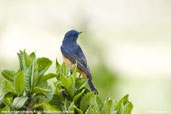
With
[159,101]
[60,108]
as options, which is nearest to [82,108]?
[60,108]

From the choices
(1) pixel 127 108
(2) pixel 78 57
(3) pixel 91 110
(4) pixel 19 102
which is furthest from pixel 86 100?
(2) pixel 78 57

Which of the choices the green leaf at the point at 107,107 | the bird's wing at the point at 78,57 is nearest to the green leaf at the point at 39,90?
the green leaf at the point at 107,107

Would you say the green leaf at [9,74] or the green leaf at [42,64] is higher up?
the green leaf at [42,64]

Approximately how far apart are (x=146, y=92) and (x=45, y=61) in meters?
5.81

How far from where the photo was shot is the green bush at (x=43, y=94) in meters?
1.15

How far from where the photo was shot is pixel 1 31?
380 centimetres

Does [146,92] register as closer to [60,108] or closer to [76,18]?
[76,18]

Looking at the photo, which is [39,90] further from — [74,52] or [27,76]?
[74,52]

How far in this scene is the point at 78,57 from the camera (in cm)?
283

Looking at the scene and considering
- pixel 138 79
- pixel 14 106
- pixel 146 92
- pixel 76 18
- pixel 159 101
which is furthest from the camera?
pixel 138 79

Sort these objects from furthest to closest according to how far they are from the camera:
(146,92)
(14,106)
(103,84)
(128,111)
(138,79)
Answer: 1. (138,79)
2. (146,92)
3. (103,84)
4. (128,111)
5. (14,106)

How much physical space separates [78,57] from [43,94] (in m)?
1.66

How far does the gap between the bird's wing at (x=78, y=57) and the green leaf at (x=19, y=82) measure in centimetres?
139

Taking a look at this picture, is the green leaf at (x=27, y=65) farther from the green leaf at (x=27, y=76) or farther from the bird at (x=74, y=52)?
the bird at (x=74, y=52)
